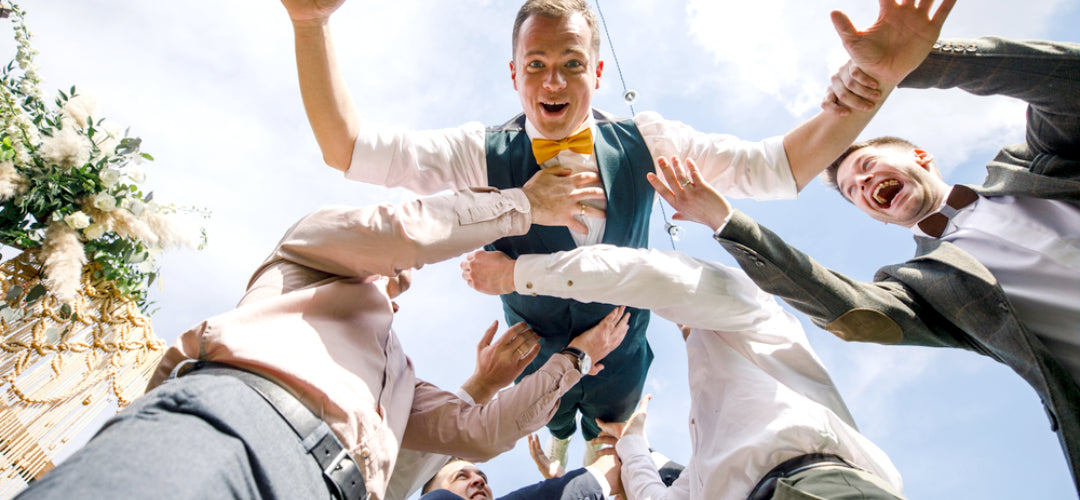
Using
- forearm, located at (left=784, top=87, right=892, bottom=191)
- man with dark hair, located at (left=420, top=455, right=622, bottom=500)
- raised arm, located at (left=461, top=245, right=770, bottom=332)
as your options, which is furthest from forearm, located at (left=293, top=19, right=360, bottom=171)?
forearm, located at (left=784, top=87, right=892, bottom=191)

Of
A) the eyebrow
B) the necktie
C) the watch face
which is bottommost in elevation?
the watch face

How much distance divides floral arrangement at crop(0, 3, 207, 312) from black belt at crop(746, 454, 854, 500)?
2.60 meters

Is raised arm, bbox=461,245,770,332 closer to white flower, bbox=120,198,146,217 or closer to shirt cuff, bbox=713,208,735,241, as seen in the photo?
shirt cuff, bbox=713,208,735,241

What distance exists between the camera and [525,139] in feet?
7.91

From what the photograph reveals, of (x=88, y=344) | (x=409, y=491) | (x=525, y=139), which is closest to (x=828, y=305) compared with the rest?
(x=525, y=139)

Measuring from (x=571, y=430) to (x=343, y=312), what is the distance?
2.01 meters

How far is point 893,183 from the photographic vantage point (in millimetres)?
2510

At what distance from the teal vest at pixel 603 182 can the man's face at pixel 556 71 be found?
15 centimetres

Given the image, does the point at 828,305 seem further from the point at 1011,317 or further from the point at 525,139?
the point at 525,139

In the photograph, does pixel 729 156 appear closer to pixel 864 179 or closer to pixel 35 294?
A: pixel 864 179

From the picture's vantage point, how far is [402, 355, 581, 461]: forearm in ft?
5.97

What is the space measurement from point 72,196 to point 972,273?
3.31 meters

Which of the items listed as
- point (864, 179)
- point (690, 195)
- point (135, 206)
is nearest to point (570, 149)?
point (690, 195)

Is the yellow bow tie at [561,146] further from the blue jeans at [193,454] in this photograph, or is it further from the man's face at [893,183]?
the blue jeans at [193,454]
